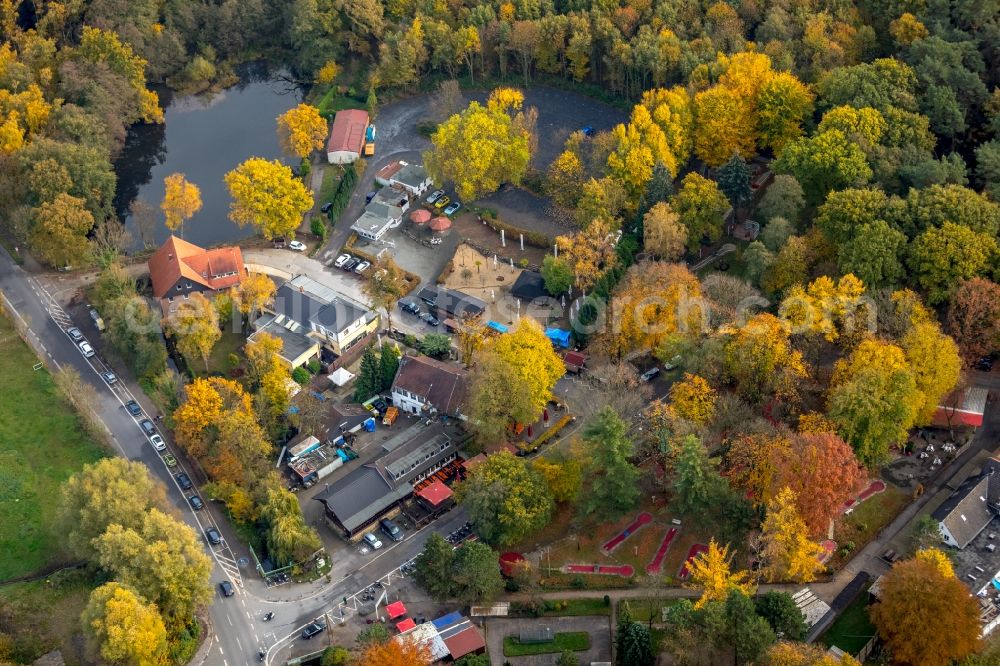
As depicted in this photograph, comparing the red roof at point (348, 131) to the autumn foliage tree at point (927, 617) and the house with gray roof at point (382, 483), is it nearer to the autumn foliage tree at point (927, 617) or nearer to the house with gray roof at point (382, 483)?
the house with gray roof at point (382, 483)

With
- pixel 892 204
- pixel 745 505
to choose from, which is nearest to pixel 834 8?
pixel 892 204

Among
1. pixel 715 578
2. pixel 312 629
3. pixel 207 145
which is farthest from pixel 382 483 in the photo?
pixel 207 145

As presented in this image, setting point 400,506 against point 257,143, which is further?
→ point 257,143

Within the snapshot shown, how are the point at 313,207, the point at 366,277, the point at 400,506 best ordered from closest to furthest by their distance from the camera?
1. the point at 400,506
2. the point at 366,277
3. the point at 313,207

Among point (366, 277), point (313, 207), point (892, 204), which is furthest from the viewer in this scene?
point (313, 207)

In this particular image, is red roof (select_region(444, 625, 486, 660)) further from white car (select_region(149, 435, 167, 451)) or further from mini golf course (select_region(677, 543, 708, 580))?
white car (select_region(149, 435, 167, 451))

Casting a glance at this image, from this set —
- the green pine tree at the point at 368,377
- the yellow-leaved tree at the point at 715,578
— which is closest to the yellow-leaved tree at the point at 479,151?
the green pine tree at the point at 368,377

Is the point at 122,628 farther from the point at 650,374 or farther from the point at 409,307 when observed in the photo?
the point at 650,374

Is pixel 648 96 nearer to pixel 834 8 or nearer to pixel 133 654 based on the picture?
pixel 834 8
